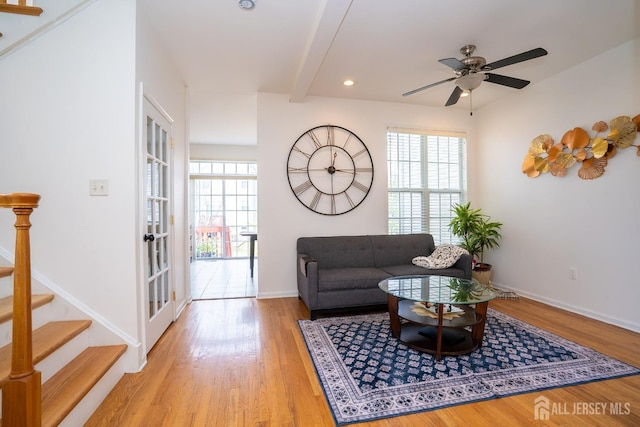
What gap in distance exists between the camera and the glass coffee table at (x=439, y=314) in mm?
2211

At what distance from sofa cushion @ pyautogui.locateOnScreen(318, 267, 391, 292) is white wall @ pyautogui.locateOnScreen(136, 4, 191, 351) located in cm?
158

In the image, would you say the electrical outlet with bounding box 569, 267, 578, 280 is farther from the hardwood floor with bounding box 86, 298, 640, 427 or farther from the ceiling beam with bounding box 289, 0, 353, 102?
the ceiling beam with bounding box 289, 0, 353, 102

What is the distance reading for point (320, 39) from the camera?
2.53 metres

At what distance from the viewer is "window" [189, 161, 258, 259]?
7.24 meters

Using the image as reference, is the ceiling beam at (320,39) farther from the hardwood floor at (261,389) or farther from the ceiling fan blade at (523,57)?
the hardwood floor at (261,389)

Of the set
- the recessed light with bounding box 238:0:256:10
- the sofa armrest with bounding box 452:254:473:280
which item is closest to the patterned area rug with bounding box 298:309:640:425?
the sofa armrest with bounding box 452:254:473:280

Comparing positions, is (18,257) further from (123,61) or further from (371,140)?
(371,140)

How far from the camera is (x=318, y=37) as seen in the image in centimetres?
251

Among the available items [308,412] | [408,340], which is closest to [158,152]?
[308,412]

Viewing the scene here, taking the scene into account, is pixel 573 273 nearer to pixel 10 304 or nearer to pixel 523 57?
pixel 523 57

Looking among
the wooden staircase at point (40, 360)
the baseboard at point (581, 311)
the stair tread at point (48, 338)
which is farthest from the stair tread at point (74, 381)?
the baseboard at point (581, 311)

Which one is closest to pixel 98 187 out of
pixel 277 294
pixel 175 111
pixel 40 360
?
pixel 40 360

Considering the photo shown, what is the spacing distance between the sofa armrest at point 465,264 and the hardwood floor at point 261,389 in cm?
77

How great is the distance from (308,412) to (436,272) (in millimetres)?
2302
